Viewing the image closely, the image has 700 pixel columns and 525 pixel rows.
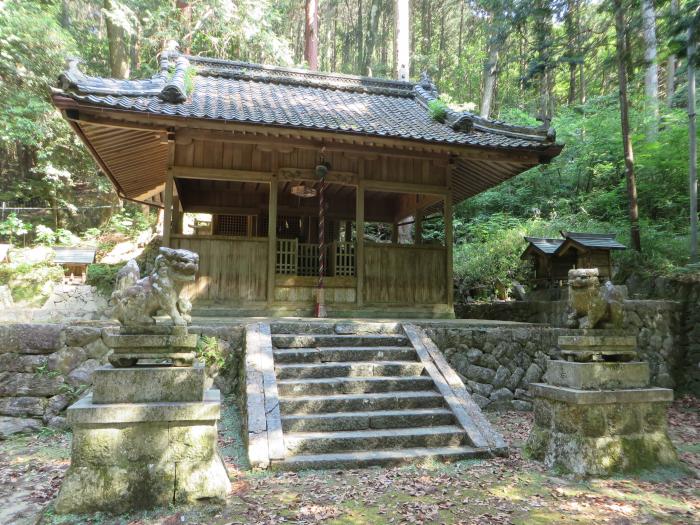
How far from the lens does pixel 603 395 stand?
14.8ft

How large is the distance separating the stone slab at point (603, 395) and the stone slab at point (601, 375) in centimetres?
8

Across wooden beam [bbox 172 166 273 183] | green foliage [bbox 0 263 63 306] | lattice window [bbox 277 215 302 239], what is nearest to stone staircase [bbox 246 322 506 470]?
wooden beam [bbox 172 166 273 183]

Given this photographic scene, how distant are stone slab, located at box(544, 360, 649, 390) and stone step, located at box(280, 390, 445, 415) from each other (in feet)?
5.02

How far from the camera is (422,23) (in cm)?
2716

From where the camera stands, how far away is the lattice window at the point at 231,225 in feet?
40.7

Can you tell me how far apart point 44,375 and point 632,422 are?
7115mm

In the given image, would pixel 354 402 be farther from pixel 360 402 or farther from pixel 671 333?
pixel 671 333

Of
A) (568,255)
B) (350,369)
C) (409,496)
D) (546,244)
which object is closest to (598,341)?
(409,496)

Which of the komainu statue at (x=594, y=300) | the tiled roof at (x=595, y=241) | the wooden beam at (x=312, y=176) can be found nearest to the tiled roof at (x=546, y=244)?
the tiled roof at (x=595, y=241)

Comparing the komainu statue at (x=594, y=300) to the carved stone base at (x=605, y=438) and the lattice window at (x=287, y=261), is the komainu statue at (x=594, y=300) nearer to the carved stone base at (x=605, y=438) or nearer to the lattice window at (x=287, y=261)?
the carved stone base at (x=605, y=438)

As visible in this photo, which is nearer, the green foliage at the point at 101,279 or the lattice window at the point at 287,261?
the lattice window at the point at 287,261

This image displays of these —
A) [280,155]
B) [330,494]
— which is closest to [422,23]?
[280,155]

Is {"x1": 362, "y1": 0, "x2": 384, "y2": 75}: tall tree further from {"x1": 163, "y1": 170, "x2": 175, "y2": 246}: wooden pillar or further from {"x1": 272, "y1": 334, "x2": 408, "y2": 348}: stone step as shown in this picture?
{"x1": 272, "y1": 334, "x2": 408, "y2": 348}: stone step

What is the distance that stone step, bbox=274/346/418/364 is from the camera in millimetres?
6184
